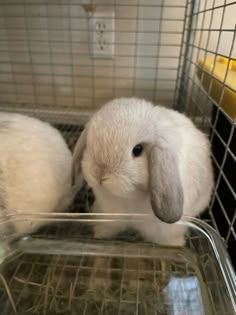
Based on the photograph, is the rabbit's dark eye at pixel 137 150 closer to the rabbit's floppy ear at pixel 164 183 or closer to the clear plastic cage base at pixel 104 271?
the rabbit's floppy ear at pixel 164 183

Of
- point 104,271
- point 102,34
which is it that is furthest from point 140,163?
point 102,34

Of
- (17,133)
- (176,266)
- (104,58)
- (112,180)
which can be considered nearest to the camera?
(112,180)

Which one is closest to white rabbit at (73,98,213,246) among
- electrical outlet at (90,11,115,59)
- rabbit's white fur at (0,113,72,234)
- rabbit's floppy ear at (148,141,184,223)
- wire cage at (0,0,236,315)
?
rabbit's floppy ear at (148,141,184,223)

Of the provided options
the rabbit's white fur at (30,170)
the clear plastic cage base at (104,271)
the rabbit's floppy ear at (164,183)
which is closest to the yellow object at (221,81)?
the rabbit's floppy ear at (164,183)

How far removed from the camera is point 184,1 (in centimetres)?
133

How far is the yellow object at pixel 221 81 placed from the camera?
85cm

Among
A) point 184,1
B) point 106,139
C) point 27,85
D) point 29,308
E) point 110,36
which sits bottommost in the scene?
point 29,308

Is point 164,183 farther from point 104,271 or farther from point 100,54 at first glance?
point 100,54

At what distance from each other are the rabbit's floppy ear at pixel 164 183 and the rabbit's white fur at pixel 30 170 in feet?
1.01

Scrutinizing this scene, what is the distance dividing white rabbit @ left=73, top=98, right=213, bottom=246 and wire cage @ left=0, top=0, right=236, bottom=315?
0.54m

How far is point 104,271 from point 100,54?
101cm

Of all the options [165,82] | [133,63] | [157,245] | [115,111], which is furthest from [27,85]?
[157,245]

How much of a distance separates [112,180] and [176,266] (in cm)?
29

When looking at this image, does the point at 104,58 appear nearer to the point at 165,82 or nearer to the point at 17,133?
the point at 165,82
